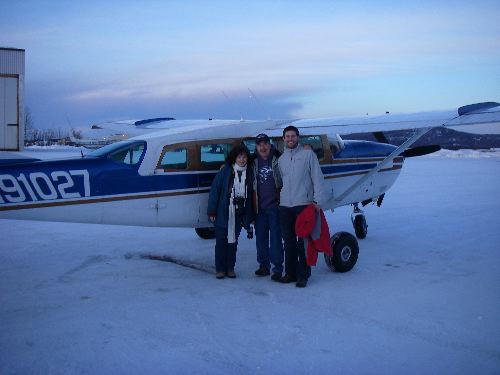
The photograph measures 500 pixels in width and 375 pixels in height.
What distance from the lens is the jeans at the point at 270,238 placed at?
5.46 m

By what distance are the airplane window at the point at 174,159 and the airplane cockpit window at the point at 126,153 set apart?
286 millimetres

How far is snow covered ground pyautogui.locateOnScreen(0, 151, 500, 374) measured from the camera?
11.3 feet

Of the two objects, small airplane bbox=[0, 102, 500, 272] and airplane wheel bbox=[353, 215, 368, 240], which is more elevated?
small airplane bbox=[0, 102, 500, 272]

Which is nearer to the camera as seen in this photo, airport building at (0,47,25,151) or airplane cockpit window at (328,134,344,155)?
airport building at (0,47,25,151)

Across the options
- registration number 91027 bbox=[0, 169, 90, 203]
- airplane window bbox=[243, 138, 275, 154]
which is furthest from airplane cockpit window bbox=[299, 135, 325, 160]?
registration number 91027 bbox=[0, 169, 90, 203]

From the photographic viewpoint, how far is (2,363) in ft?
11.1

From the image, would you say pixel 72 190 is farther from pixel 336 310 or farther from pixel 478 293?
pixel 478 293

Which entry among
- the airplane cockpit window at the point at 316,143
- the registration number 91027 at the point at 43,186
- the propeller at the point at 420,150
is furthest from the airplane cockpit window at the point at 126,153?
the propeller at the point at 420,150

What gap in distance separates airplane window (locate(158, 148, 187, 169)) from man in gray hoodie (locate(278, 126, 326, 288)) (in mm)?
1270

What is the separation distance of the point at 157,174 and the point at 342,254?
100.0 inches

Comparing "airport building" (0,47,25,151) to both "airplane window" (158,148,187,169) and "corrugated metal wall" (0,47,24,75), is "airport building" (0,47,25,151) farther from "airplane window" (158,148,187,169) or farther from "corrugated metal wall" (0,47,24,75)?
"airplane window" (158,148,187,169)

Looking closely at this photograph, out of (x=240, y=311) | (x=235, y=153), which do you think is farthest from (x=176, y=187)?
(x=240, y=311)

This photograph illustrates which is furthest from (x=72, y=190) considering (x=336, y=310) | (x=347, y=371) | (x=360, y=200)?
(x=360, y=200)

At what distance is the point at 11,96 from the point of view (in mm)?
6078
